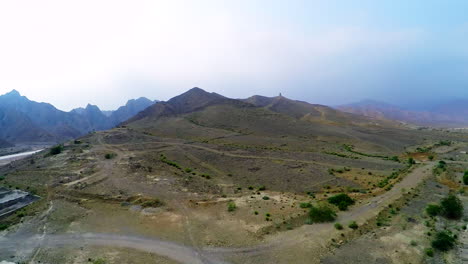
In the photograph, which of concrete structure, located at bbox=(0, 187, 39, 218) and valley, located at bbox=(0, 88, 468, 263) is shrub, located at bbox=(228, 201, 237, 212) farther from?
concrete structure, located at bbox=(0, 187, 39, 218)

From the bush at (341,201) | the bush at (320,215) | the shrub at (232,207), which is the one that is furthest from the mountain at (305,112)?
the bush at (320,215)

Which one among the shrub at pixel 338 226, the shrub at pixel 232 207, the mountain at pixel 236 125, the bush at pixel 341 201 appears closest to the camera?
the shrub at pixel 338 226

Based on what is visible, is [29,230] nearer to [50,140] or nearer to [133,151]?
[133,151]

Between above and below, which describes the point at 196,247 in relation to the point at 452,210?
below

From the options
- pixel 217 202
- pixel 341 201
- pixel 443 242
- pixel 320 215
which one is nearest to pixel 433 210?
pixel 443 242

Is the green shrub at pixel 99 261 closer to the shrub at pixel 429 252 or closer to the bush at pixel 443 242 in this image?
the shrub at pixel 429 252

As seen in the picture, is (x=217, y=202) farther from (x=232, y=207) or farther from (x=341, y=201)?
(x=341, y=201)

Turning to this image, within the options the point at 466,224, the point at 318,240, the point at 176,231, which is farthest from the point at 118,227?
the point at 466,224

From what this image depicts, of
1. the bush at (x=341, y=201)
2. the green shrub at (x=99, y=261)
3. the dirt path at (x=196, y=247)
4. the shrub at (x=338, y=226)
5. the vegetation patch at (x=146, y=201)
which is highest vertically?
the bush at (x=341, y=201)

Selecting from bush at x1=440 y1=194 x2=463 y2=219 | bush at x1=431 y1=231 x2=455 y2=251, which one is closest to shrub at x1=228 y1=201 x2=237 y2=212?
bush at x1=431 y1=231 x2=455 y2=251
